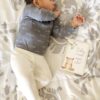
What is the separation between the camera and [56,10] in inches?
54.9

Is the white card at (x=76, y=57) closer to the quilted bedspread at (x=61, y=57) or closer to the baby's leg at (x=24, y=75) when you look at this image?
the quilted bedspread at (x=61, y=57)

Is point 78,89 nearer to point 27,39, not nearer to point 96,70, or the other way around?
point 96,70

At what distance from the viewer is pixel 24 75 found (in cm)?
117

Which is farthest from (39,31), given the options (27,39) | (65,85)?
(65,85)

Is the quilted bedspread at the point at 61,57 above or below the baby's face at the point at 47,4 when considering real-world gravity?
below

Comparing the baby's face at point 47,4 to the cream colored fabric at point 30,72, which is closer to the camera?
the cream colored fabric at point 30,72

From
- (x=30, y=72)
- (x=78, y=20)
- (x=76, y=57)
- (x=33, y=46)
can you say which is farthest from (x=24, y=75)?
(x=78, y=20)

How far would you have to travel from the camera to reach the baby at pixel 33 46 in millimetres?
1171

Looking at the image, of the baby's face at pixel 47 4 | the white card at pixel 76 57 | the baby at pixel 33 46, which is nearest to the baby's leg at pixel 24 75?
the baby at pixel 33 46

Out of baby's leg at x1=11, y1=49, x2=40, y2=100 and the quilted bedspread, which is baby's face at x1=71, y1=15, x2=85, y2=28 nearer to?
the quilted bedspread

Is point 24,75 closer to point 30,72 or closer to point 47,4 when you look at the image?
point 30,72

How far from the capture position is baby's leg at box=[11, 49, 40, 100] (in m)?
1.14

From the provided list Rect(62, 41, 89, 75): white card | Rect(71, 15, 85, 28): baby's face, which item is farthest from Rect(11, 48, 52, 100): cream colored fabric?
Rect(71, 15, 85, 28): baby's face

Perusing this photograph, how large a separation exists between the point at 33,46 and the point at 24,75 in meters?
0.18
